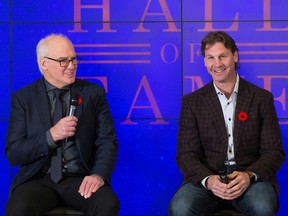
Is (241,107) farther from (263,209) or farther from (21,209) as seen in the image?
(21,209)

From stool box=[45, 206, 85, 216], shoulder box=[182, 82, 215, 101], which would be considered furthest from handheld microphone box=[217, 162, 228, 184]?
stool box=[45, 206, 85, 216]

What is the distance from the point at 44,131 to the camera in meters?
3.25

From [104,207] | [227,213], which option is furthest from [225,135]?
[104,207]

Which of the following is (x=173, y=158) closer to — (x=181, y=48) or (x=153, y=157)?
(x=153, y=157)

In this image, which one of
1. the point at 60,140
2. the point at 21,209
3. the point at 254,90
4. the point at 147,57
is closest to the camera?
the point at 21,209

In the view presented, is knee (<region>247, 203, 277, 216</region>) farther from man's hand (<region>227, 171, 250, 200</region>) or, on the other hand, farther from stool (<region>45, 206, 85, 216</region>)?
stool (<region>45, 206, 85, 216</region>)

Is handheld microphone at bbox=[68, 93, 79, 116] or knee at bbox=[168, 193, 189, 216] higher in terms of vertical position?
handheld microphone at bbox=[68, 93, 79, 116]

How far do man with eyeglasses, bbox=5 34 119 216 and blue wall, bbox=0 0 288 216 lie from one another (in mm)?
746

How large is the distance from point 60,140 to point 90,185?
0.33m

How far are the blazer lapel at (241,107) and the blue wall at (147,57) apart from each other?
77 cm

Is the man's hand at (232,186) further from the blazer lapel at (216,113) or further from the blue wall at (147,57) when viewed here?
the blue wall at (147,57)

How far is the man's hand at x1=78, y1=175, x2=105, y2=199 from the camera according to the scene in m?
3.12

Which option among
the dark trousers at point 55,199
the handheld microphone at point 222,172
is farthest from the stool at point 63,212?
the handheld microphone at point 222,172

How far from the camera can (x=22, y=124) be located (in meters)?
3.27
